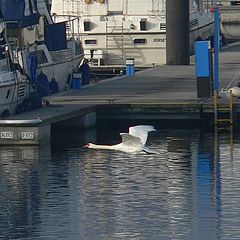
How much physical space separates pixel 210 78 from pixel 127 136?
587cm

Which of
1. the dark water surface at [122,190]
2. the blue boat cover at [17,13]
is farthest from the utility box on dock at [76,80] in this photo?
the dark water surface at [122,190]

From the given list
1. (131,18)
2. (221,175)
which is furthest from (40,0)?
(221,175)

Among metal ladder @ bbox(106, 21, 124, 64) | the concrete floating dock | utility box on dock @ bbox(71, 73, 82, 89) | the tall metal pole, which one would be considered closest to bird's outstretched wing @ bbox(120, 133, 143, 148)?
the concrete floating dock

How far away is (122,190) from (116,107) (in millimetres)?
9556

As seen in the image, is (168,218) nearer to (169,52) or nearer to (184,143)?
(184,143)

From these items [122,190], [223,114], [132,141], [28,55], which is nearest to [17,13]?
[28,55]

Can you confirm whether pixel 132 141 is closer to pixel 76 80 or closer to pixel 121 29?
pixel 76 80

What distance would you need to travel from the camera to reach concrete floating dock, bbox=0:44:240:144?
32969mm

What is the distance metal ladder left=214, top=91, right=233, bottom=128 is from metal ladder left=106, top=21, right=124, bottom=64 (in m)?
18.9

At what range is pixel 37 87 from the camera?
128 feet

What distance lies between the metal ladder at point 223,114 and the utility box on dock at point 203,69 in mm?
1339

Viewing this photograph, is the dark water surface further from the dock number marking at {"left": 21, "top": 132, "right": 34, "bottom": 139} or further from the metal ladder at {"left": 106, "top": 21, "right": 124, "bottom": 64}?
the metal ladder at {"left": 106, "top": 21, "right": 124, "bottom": 64}

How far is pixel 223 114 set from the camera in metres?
36.1

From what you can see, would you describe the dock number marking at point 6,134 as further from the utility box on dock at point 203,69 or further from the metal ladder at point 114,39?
the metal ladder at point 114,39
